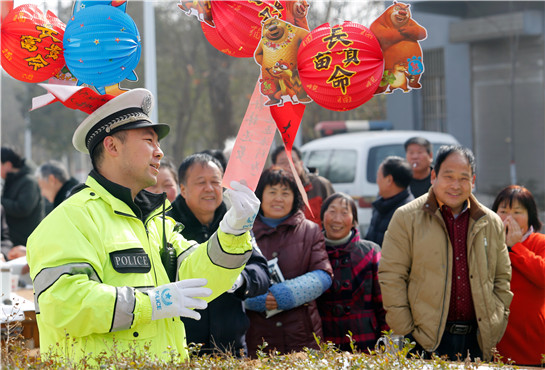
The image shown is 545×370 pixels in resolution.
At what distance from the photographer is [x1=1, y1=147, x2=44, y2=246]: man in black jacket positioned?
744cm

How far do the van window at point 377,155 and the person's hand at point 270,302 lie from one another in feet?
17.3

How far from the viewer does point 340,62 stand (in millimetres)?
3227

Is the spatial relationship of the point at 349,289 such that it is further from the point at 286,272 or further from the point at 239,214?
the point at 239,214

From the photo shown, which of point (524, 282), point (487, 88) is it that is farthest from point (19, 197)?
point (487, 88)

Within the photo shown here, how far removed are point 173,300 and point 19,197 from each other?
5.49 meters

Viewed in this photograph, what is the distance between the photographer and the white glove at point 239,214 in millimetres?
2807

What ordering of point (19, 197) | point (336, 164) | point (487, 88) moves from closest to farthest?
point (19, 197) < point (336, 164) < point (487, 88)

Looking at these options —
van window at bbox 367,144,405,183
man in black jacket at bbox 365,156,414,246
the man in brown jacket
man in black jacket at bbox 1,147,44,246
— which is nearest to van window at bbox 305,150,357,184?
van window at bbox 367,144,405,183

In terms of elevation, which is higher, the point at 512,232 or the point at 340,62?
the point at 340,62

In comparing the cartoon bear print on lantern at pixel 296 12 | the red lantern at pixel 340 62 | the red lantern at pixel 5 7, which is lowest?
the red lantern at pixel 340 62

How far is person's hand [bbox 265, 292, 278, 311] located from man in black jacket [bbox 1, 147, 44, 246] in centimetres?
411

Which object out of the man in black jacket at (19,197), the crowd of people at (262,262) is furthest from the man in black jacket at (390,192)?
the man in black jacket at (19,197)

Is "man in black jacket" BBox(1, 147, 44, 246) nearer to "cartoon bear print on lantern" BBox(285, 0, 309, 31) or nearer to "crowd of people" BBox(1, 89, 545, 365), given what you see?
"crowd of people" BBox(1, 89, 545, 365)

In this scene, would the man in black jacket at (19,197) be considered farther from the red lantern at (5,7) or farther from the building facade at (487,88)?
the building facade at (487,88)
